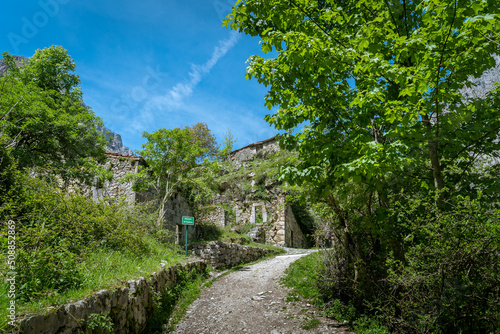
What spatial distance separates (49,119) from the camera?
10359mm

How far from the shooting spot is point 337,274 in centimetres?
621

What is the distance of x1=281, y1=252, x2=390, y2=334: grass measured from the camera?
15.9 ft

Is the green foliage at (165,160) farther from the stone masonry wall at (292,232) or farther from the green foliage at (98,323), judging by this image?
the stone masonry wall at (292,232)

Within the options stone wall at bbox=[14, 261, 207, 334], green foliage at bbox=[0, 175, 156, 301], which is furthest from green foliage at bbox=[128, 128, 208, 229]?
stone wall at bbox=[14, 261, 207, 334]

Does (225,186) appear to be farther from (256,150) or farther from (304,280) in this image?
(304,280)

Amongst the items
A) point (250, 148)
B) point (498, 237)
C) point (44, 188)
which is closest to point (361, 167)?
point (498, 237)

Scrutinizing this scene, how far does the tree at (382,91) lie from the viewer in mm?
3387

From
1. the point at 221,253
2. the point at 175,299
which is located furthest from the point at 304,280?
the point at 221,253

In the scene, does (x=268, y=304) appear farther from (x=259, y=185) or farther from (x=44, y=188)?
(x=259, y=185)

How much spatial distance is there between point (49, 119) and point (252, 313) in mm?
9986

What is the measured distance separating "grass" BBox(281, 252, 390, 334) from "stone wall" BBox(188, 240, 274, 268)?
4272 mm

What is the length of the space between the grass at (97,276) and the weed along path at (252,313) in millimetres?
1486

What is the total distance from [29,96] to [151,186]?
5.79m

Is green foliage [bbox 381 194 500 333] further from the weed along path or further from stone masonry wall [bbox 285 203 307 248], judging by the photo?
stone masonry wall [bbox 285 203 307 248]
